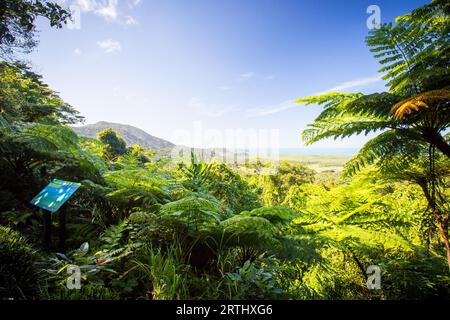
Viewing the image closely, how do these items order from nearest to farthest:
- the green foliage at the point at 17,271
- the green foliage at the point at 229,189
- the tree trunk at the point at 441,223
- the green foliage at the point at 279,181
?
1. the green foliage at the point at 17,271
2. the tree trunk at the point at 441,223
3. the green foliage at the point at 229,189
4. the green foliage at the point at 279,181

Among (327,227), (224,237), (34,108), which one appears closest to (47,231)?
(224,237)

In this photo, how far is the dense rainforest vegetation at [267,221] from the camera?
1.41 meters

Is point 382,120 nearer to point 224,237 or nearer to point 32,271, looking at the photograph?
point 224,237

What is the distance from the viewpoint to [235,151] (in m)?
6.94

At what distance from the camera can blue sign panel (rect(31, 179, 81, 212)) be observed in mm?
1714

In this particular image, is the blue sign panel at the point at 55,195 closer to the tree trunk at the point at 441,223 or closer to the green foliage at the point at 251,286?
the green foliage at the point at 251,286

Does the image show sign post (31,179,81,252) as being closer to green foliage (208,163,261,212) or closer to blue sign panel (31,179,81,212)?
blue sign panel (31,179,81,212)

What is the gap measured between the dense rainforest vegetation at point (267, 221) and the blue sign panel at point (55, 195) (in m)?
0.29

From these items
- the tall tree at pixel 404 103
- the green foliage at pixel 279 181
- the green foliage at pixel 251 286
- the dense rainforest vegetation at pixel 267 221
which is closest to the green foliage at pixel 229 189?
the dense rainforest vegetation at pixel 267 221

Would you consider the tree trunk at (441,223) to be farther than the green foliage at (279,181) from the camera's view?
No

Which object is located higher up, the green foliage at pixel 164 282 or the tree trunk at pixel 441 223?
the tree trunk at pixel 441 223

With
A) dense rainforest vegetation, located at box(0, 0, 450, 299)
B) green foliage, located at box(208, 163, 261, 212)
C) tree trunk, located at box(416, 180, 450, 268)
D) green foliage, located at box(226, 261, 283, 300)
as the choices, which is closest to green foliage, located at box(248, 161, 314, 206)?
green foliage, located at box(208, 163, 261, 212)

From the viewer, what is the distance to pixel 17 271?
1308 millimetres
